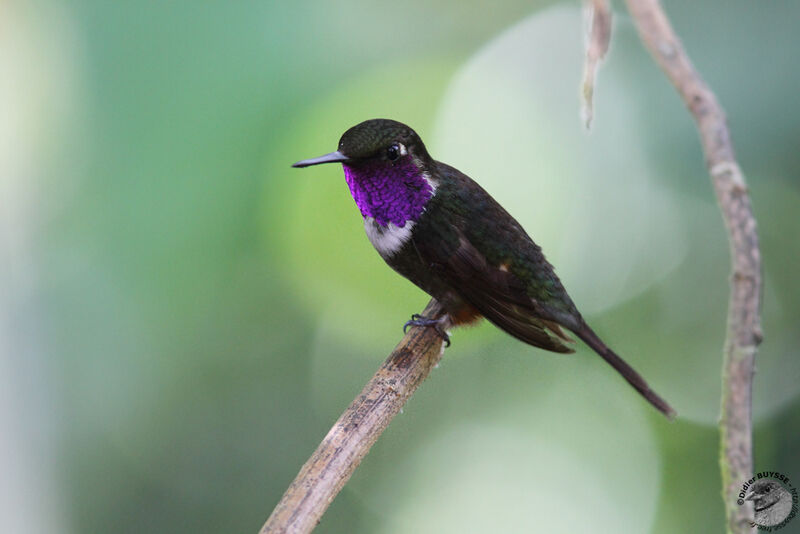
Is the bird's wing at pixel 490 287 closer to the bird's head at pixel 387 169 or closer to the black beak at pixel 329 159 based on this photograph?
the bird's head at pixel 387 169

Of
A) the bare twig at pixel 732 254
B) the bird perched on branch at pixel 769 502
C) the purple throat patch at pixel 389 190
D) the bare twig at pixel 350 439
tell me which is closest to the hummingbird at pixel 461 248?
the purple throat patch at pixel 389 190

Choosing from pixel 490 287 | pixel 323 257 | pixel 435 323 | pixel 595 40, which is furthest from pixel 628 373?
pixel 323 257

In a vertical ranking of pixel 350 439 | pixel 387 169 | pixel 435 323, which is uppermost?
pixel 387 169

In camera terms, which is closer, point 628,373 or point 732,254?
point 732,254

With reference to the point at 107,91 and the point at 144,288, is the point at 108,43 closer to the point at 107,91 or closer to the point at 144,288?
Result: the point at 107,91

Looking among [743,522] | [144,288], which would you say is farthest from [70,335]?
[743,522]

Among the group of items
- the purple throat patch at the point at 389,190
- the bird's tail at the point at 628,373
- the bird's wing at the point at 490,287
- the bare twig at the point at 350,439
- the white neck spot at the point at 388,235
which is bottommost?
the bare twig at the point at 350,439

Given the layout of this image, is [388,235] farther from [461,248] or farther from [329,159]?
[329,159]
